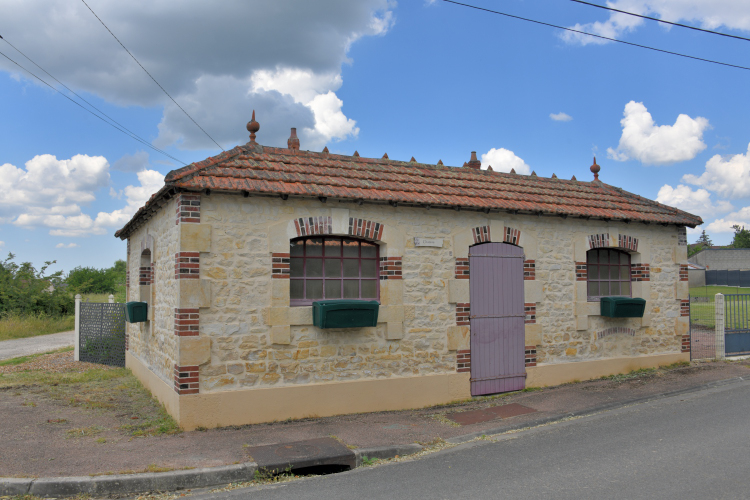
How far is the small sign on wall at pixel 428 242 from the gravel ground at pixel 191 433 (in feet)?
8.37

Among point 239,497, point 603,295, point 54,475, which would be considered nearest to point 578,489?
point 239,497

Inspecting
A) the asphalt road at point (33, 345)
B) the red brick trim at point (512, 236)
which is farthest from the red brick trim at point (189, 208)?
the asphalt road at point (33, 345)

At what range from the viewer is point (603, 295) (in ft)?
32.9

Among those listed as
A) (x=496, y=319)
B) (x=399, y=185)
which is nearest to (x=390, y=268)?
(x=399, y=185)

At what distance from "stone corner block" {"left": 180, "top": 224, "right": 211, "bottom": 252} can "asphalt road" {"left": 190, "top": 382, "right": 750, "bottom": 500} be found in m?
3.11

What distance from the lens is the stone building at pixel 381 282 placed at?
677 cm

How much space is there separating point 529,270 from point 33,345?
16.2 meters

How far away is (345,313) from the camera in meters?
7.10

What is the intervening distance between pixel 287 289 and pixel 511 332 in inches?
159

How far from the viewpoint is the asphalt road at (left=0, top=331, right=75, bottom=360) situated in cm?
1493

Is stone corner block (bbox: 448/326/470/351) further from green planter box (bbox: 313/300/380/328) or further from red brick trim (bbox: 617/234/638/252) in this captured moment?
red brick trim (bbox: 617/234/638/252)

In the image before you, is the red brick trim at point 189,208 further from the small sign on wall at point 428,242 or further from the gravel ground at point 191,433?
the small sign on wall at point 428,242

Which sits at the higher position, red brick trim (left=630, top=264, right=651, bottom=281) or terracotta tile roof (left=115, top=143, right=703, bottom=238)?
terracotta tile roof (left=115, top=143, right=703, bottom=238)

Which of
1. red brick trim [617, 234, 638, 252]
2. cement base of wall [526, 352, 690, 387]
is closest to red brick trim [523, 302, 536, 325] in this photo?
cement base of wall [526, 352, 690, 387]
